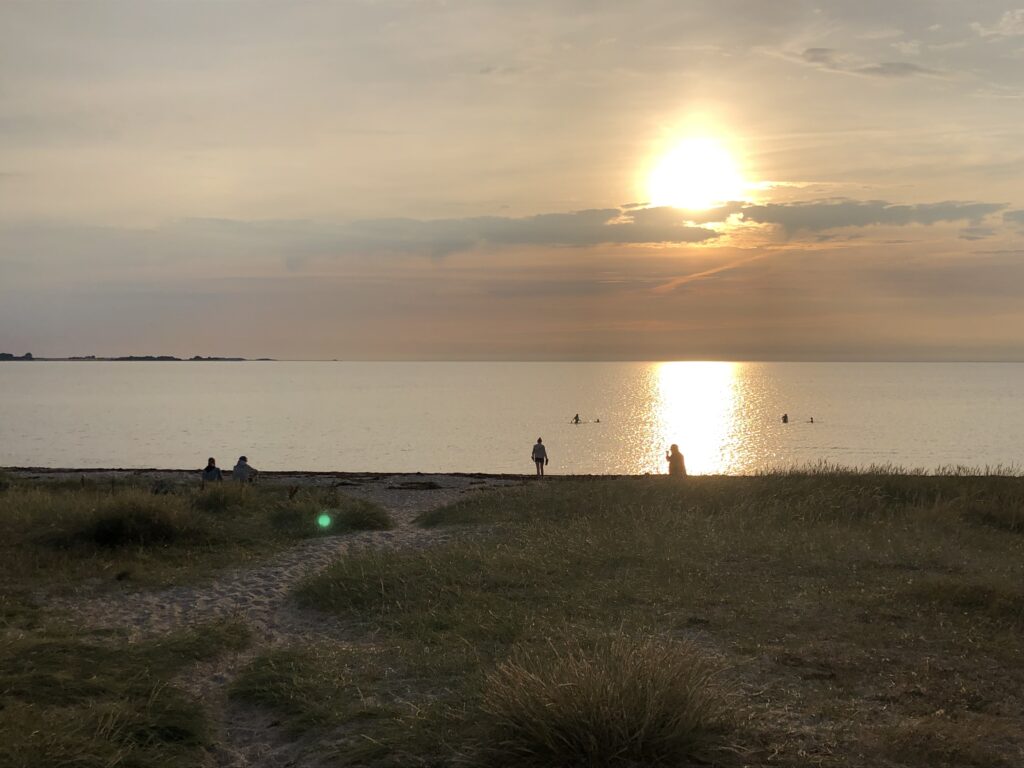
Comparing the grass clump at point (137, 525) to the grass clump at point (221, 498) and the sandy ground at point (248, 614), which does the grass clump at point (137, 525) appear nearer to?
the sandy ground at point (248, 614)

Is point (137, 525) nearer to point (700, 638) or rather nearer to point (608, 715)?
point (700, 638)

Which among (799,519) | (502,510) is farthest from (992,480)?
(502,510)

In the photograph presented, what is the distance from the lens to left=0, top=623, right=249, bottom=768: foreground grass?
640cm

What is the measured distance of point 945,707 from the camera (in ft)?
24.7

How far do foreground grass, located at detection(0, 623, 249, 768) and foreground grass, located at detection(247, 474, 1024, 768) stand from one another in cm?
102

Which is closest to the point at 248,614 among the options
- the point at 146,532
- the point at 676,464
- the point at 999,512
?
the point at 146,532

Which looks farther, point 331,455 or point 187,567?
point 331,455

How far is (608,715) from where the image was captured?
6.05 m

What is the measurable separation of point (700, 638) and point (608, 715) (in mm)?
4075

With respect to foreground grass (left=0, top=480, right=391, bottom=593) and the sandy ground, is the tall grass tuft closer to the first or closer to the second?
the sandy ground

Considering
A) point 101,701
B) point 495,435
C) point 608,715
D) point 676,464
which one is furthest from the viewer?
point 495,435

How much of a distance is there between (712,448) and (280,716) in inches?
3070

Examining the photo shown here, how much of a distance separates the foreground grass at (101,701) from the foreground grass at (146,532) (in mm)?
3970

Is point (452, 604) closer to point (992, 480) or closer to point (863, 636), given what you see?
point (863, 636)
